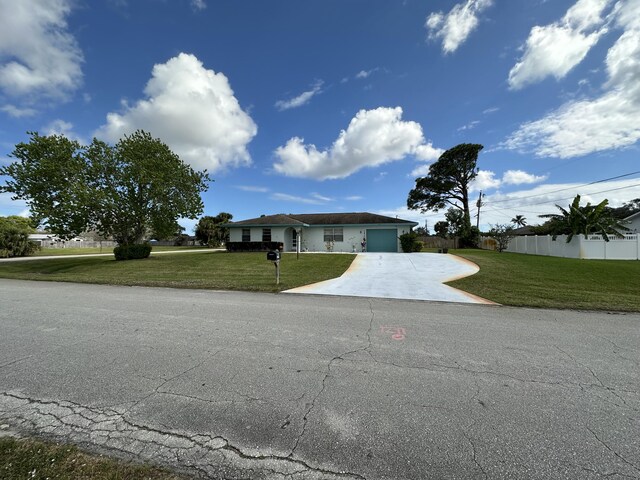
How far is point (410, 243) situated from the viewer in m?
22.4

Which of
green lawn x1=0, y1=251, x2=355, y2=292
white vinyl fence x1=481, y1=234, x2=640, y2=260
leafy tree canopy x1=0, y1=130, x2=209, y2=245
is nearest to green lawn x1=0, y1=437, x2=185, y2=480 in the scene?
green lawn x1=0, y1=251, x2=355, y2=292

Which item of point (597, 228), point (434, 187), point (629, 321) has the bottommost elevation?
point (629, 321)

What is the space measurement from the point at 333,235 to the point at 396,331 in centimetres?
2029

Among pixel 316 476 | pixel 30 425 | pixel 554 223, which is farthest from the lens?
pixel 554 223

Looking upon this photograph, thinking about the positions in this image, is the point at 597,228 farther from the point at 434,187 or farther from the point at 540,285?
the point at 434,187

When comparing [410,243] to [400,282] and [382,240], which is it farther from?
[400,282]

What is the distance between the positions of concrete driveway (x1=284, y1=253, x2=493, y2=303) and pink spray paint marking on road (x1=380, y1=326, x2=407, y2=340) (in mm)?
2981

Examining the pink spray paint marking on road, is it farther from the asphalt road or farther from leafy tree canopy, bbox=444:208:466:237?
Answer: leafy tree canopy, bbox=444:208:466:237

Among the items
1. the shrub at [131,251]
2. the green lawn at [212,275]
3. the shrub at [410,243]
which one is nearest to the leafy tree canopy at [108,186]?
the shrub at [131,251]

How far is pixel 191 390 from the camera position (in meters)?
2.84

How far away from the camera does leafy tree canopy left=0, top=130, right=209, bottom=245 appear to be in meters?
16.2

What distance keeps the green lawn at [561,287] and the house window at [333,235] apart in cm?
1337

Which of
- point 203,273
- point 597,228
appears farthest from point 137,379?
point 597,228

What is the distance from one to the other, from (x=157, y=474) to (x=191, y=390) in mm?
1053
